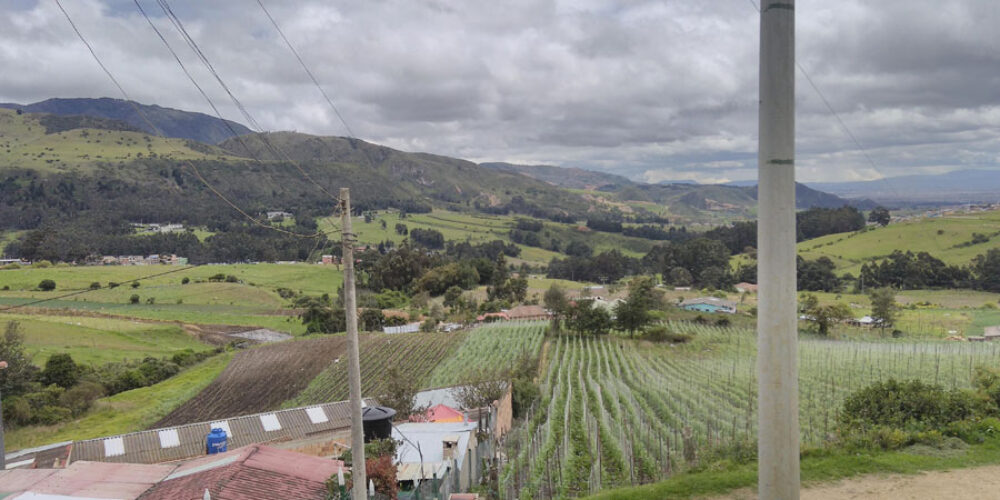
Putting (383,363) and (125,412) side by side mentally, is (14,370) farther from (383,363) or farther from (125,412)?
(383,363)

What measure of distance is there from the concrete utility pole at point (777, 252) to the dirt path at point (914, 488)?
4319 mm

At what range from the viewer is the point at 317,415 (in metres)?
22.6

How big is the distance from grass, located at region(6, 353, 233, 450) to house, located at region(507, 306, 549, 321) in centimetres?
2376

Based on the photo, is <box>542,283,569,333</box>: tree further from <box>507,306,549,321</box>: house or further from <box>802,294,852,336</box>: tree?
<box>802,294,852,336</box>: tree

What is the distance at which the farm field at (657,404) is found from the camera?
13531 millimetres

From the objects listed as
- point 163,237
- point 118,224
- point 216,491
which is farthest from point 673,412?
point 118,224

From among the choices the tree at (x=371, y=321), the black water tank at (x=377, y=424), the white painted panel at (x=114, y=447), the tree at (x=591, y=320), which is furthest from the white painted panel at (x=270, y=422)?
the tree at (x=371, y=321)

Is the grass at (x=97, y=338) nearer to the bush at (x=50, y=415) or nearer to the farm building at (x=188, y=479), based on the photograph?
the bush at (x=50, y=415)

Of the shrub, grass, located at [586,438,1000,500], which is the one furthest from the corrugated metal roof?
the shrub

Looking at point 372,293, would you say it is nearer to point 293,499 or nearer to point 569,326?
point 569,326

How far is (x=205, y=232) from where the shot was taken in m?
115

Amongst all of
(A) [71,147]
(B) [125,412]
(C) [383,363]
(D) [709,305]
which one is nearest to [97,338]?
(B) [125,412]

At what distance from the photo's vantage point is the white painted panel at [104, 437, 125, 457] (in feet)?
62.0

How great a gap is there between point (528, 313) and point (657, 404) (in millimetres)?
35609
